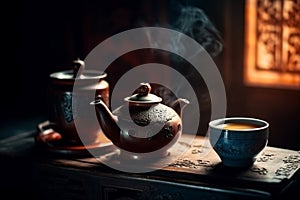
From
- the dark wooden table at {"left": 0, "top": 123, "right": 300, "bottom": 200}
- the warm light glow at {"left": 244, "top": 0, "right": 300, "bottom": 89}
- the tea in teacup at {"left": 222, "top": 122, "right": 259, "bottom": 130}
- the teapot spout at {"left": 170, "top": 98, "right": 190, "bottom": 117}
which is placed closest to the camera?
the dark wooden table at {"left": 0, "top": 123, "right": 300, "bottom": 200}

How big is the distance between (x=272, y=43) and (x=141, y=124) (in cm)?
104

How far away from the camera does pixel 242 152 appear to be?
6.26 ft

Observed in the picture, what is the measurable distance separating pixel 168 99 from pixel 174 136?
54 centimetres

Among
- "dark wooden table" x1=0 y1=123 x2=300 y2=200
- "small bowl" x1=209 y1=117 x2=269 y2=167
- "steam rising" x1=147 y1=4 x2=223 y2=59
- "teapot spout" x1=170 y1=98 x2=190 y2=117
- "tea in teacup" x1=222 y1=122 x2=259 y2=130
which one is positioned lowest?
"dark wooden table" x1=0 y1=123 x2=300 y2=200

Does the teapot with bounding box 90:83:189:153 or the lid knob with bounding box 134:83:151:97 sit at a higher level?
the lid knob with bounding box 134:83:151:97

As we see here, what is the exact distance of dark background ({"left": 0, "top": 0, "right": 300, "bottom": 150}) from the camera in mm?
2797

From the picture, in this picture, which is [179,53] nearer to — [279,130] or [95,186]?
[279,130]

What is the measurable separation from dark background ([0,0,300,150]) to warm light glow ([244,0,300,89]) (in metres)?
0.04

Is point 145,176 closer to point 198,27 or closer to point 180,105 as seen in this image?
point 180,105

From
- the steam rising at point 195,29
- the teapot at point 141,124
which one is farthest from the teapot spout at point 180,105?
the steam rising at point 195,29

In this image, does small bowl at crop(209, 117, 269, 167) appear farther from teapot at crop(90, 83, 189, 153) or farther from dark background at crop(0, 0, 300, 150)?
dark background at crop(0, 0, 300, 150)

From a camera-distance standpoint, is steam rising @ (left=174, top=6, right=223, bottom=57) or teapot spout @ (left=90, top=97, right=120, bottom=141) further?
steam rising @ (left=174, top=6, right=223, bottom=57)

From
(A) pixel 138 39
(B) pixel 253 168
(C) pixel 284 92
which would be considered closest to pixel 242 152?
(B) pixel 253 168

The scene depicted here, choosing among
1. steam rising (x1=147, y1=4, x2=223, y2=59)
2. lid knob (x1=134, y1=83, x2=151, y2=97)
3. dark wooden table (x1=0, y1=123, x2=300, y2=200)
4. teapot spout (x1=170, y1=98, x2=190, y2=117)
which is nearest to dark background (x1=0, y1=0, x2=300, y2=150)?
steam rising (x1=147, y1=4, x2=223, y2=59)
